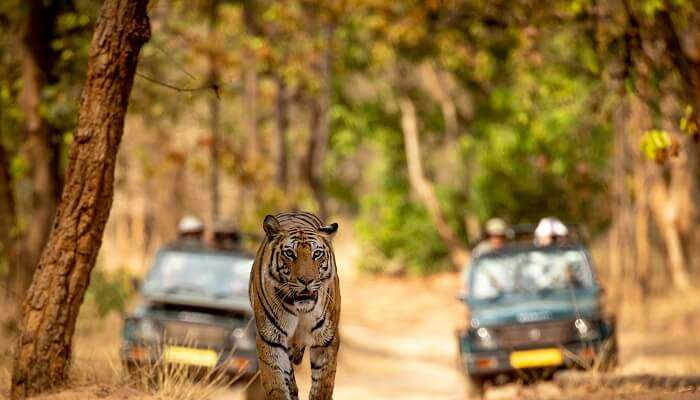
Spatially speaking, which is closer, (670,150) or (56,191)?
(670,150)

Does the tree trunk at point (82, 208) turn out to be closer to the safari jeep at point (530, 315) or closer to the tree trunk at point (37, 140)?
the tree trunk at point (37, 140)

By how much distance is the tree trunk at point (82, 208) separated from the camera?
8.42 metres

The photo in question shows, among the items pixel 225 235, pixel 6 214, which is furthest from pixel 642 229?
pixel 6 214

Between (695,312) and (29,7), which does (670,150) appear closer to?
(29,7)

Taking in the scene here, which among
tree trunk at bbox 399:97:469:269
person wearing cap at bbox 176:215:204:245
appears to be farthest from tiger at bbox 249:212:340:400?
tree trunk at bbox 399:97:469:269

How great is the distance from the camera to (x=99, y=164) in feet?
28.3

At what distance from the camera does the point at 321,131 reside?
26422 mm

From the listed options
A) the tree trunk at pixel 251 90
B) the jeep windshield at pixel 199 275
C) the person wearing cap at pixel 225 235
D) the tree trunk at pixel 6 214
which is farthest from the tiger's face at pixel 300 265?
the tree trunk at pixel 251 90

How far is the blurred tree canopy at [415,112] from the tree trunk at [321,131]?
0.23ft

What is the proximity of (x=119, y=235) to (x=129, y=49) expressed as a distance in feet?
136

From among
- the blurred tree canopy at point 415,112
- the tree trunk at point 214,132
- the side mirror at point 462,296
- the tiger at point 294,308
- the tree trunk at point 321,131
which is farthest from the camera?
the tree trunk at point 321,131

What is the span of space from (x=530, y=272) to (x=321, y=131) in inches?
451

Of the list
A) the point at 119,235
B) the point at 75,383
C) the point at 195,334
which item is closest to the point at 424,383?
the point at 195,334

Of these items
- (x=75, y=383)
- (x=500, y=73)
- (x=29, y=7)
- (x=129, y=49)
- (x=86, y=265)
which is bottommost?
(x=75, y=383)
